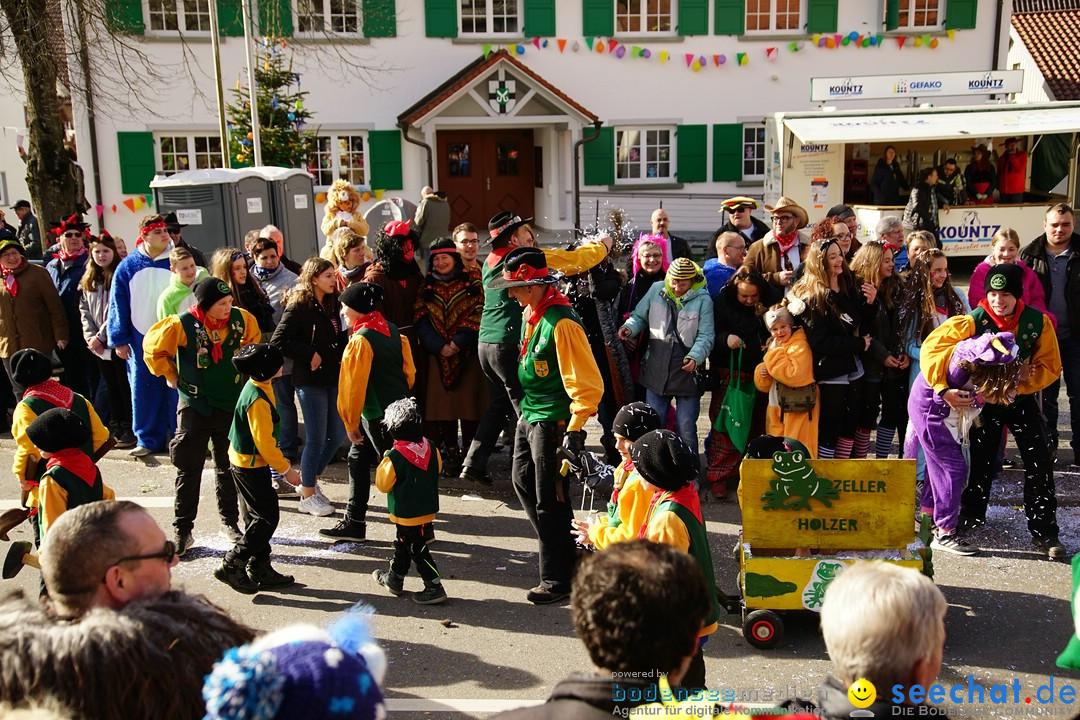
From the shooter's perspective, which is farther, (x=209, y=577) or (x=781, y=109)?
(x=781, y=109)

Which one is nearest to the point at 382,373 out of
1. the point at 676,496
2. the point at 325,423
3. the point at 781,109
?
the point at 325,423

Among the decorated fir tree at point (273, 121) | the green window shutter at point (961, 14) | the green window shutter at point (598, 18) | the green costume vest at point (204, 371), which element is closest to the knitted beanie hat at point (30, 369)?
the green costume vest at point (204, 371)

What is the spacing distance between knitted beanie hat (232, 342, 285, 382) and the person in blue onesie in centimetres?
268

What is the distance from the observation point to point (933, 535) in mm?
6336

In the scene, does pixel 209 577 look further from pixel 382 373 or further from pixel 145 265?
pixel 145 265

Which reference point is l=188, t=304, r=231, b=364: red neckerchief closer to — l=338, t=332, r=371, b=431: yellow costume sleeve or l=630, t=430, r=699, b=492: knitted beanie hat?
l=338, t=332, r=371, b=431: yellow costume sleeve

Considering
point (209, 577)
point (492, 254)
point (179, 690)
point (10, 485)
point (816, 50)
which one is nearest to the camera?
point (179, 690)

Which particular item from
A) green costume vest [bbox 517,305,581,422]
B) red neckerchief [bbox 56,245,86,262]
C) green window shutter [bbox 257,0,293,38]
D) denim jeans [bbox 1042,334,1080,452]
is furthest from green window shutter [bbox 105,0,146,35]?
denim jeans [bbox 1042,334,1080,452]

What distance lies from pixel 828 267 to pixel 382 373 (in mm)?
3098

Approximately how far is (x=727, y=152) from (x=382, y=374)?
17.0 meters

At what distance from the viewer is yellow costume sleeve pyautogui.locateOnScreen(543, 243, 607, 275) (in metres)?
6.32

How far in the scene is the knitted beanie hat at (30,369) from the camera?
5621 millimetres

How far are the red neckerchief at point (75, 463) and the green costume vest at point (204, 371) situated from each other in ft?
3.95

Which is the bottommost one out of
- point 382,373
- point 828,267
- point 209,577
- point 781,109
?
point 209,577
